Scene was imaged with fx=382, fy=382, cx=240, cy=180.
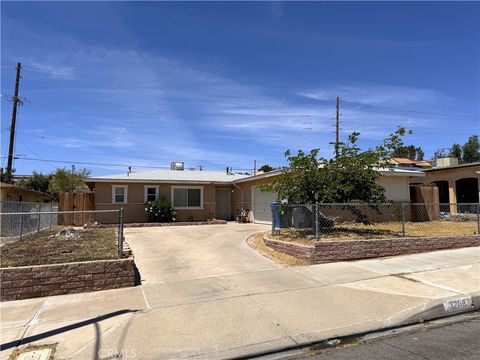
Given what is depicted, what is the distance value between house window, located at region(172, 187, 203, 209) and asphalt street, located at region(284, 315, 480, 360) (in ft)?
60.0

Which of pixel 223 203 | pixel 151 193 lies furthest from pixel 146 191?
pixel 223 203

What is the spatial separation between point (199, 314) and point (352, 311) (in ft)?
7.93

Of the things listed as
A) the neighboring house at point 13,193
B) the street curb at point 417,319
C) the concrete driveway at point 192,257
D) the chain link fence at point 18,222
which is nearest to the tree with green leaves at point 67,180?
the neighboring house at point 13,193

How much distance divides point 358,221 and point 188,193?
11.2 meters

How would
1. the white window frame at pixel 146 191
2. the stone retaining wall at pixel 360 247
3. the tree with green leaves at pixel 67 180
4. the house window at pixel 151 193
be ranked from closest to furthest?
the stone retaining wall at pixel 360 247 → the white window frame at pixel 146 191 → the house window at pixel 151 193 → the tree with green leaves at pixel 67 180

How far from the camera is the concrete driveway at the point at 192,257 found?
355 inches

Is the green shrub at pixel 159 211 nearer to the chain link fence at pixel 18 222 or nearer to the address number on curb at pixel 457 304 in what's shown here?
the chain link fence at pixel 18 222

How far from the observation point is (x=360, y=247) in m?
10.3

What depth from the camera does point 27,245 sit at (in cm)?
1045

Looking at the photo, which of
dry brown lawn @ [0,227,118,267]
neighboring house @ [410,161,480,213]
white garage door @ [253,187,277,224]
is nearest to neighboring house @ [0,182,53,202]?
dry brown lawn @ [0,227,118,267]

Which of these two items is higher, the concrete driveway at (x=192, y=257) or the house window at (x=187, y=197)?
the house window at (x=187, y=197)

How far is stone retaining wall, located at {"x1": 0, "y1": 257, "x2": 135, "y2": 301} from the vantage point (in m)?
7.23

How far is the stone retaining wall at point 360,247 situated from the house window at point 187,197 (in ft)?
37.8

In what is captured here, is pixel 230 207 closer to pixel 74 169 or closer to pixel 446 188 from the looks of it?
pixel 446 188
